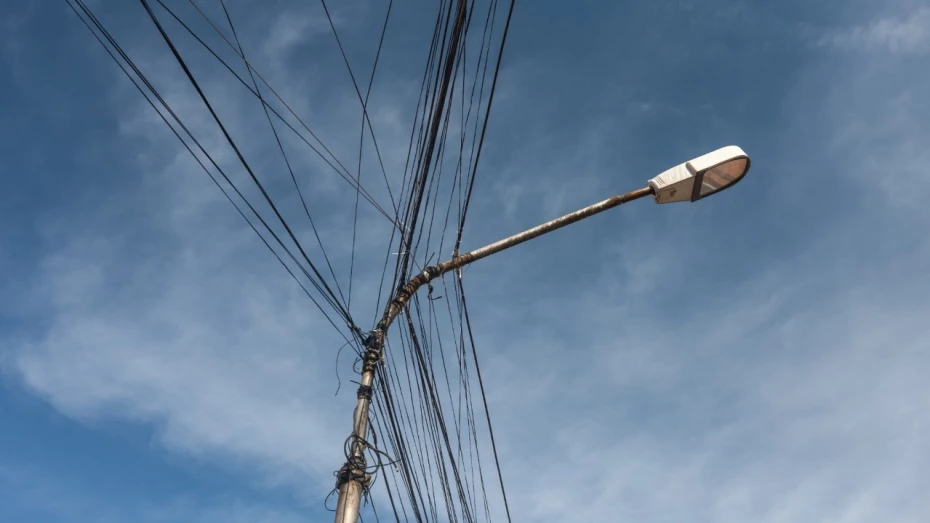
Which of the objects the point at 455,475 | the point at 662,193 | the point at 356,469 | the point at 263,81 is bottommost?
the point at 356,469

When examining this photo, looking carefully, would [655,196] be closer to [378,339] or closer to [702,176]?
[702,176]

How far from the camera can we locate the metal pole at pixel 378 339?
4.08 metres

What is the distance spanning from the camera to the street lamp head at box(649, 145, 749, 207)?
5625 millimetres

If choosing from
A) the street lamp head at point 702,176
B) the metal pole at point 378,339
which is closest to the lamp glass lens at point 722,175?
the street lamp head at point 702,176

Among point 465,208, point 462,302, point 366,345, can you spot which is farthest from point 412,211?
point 366,345

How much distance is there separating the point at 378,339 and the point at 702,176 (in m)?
2.96

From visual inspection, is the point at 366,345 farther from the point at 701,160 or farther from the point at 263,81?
the point at 701,160

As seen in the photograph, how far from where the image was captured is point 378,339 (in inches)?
199

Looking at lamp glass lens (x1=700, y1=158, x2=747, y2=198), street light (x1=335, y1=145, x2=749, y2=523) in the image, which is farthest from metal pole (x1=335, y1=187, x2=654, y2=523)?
lamp glass lens (x1=700, y1=158, x2=747, y2=198)

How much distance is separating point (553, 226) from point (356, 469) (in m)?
2.66

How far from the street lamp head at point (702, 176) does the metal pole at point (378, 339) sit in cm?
15

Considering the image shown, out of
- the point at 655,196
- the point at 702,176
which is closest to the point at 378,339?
the point at 655,196

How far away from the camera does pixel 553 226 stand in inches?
229

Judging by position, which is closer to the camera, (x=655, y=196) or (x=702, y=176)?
(x=702, y=176)
